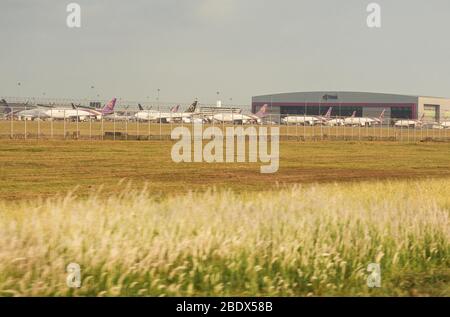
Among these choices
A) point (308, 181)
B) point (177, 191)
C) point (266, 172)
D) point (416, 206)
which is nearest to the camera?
point (416, 206)

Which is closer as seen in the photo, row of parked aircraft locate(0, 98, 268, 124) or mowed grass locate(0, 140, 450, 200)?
mowed grass locate(0, 140, 450, 200)

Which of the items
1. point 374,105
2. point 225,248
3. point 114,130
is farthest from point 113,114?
point 374,105

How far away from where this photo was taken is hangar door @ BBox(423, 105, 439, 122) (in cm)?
15912

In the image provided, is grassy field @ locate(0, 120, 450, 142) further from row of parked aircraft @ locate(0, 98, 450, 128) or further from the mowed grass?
the mowed grass

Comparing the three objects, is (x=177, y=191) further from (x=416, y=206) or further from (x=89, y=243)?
(x=89, y=243)

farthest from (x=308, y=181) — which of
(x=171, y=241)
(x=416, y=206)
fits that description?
(x=171, y=241)

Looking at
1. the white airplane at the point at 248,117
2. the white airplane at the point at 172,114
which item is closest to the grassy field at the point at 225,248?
the white airplane at the point at 172,114

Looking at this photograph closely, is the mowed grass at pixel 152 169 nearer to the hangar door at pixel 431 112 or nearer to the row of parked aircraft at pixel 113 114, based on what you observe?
the row of parked aircraft at pixel 113 114

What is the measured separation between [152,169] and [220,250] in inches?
824

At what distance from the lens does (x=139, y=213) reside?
36.1 feet

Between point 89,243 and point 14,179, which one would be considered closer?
point 89,243

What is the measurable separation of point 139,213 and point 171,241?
1.99m

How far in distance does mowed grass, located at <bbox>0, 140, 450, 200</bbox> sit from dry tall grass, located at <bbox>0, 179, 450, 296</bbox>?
9624 mm

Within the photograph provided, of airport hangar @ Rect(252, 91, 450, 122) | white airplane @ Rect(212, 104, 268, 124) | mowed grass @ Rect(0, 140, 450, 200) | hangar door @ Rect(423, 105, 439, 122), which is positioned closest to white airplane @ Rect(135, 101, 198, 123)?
white airplane @ Rect(212, 104, 268, 124)
